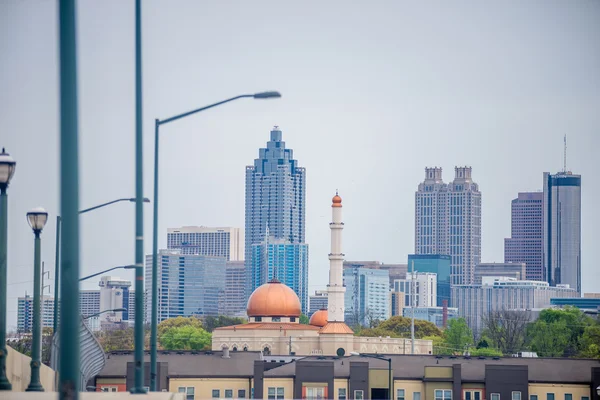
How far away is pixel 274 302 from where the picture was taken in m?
139

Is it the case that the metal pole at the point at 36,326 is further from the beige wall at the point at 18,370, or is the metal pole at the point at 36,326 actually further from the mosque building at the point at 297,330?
the mosque building at the point at 297,330

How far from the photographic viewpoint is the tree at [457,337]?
544 ft

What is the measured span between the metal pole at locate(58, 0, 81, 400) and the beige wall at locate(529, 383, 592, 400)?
69.4 meters

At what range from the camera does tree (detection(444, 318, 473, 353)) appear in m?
166

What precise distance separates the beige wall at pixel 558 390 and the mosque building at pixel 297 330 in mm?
46773

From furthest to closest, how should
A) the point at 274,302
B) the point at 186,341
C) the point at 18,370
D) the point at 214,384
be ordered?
the point at 186,341 < the point at 274,302 < the point at 214,384 < the point at 18,370

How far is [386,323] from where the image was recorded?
19500 cm

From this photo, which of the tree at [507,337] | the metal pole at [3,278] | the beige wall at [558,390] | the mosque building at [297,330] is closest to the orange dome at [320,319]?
the mosque building at [297,330]

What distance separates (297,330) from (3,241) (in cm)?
10663

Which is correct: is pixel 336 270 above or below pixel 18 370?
below

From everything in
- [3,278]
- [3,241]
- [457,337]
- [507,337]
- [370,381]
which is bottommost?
[507,337]

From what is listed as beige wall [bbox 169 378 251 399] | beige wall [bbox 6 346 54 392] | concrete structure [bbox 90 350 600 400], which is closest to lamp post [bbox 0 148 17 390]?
beige wall [bbox 6 346 54 392]

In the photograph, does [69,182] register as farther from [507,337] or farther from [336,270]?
[507,337]

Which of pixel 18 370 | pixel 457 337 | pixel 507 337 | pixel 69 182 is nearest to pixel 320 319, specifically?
pixel 457 337
